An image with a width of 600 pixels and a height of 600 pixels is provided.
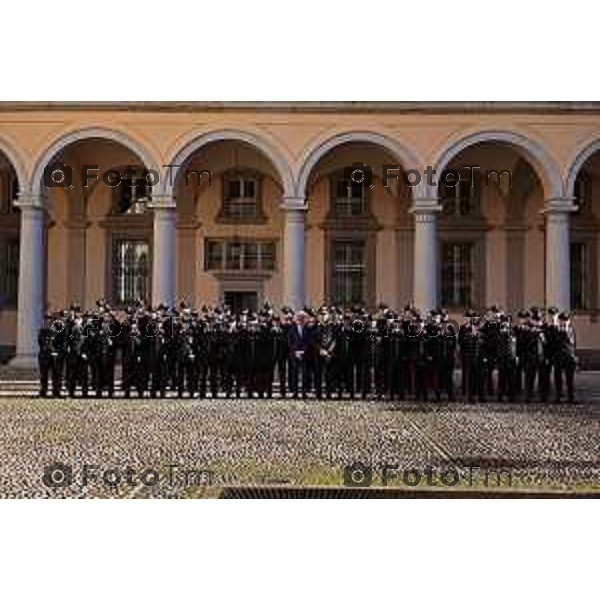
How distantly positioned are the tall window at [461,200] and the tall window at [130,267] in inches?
275

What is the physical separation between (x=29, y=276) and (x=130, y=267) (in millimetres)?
3310

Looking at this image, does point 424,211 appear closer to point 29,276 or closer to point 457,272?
point 457,272

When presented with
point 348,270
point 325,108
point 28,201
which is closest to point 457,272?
point 348,270

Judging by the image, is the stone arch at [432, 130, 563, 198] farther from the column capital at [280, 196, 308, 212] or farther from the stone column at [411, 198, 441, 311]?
the column capital at [280, 196, 308, 212]

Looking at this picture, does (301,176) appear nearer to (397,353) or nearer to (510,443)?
(397,353)

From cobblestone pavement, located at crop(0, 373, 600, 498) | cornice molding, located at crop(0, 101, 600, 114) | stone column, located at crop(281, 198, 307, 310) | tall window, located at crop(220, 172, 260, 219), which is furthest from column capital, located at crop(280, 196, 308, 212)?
cobblestone pavement, located at crop(0, 373, 600, 498)

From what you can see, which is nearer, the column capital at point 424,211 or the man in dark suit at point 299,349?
the man in dark suit at point 299,349

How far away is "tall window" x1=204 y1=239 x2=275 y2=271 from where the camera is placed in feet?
80.3

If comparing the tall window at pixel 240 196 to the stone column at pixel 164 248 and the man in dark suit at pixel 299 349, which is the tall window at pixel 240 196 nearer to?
the stone column at pixel 164 248

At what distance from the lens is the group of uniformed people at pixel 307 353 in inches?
621

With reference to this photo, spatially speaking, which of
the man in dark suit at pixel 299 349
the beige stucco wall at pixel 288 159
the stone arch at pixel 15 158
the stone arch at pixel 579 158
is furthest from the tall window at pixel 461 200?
the stone arch at pixel 15 158

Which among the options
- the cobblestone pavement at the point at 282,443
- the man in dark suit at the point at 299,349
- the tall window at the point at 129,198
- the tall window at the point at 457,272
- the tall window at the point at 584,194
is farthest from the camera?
the tall window at the point at 457,272

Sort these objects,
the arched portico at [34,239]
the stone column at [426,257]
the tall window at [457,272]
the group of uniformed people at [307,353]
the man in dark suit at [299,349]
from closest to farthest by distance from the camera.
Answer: the group of uniformed people at [307,353], the man in dark suit at [299,349], the arched portico at [34,239], the stone column at [426,257], the tall window at [457,272]

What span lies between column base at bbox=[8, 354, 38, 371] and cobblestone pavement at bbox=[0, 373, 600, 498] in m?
6.21
